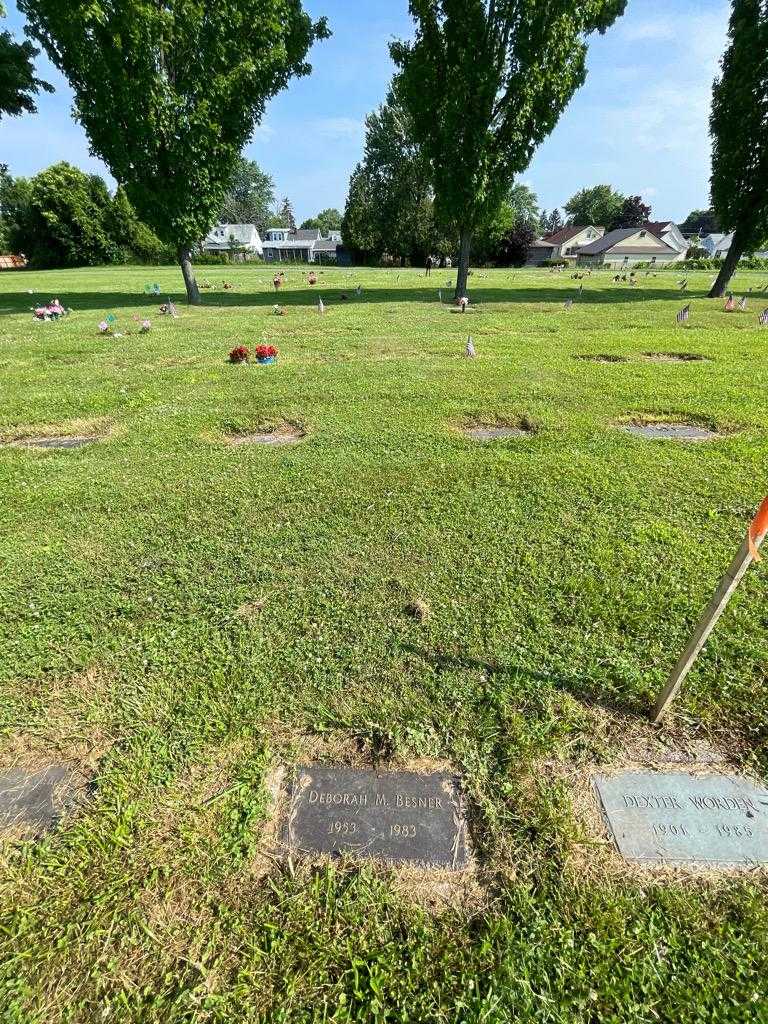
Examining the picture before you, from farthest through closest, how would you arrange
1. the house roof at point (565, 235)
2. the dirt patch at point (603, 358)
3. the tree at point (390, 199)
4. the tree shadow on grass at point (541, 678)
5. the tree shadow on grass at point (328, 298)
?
the house roof at point (565, 235), the tree at point (390, 199), the tree shadow on grass at point (328, 298), the dirt patch at point (603, 358), the tree shadow on grass at point (541, 678)

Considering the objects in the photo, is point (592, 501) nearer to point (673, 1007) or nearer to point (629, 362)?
point (673, 1007)

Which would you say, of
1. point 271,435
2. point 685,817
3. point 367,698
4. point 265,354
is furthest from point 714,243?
point 367,698

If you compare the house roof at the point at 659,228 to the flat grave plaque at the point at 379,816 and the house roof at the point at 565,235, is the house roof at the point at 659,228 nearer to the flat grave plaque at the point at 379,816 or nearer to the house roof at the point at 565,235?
the house roof at the point at 565,235

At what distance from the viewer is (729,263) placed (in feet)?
67.4

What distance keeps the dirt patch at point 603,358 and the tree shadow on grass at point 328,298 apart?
8.22 m

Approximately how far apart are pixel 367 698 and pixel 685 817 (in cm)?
133

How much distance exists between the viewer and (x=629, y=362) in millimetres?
8523

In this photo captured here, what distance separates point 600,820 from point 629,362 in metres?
8.54

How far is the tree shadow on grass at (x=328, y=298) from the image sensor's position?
17562 mm

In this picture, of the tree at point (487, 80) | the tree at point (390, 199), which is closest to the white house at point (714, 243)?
the tree at point (390, 199)

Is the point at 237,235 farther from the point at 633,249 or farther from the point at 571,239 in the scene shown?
the point at 633,249

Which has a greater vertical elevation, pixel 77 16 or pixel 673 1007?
pixel 77 16

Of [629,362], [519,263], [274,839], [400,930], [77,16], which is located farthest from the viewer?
[519,263]

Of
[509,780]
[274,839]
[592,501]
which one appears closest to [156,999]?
[274,839]
